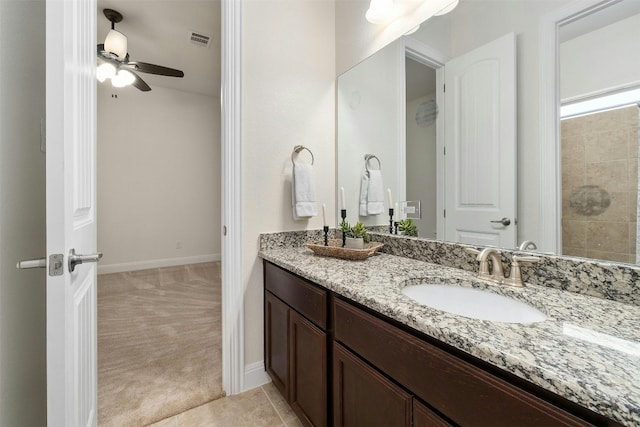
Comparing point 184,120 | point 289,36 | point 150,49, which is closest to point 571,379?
point 289,36

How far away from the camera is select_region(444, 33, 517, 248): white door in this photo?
1030mm

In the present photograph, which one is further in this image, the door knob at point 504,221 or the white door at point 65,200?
the door knob at point 504,221

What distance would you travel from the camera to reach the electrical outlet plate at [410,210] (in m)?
1.41

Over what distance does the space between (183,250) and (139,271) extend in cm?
64

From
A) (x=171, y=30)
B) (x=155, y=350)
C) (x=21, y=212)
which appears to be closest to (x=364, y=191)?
(x=21, y=212)

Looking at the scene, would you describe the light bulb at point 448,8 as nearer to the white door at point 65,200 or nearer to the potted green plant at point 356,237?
the potted green plant at point 356,237

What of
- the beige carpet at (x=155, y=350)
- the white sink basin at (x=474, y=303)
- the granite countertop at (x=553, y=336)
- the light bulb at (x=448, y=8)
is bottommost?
the beige carpet at (x=155, y=350)

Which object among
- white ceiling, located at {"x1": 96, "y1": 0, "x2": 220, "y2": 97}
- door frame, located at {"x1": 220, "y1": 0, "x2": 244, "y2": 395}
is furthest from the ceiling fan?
door frame, located at {"x1": 220, "y1": 0, "x2": 244, "y2": 395}

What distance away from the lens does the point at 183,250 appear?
14.2ft

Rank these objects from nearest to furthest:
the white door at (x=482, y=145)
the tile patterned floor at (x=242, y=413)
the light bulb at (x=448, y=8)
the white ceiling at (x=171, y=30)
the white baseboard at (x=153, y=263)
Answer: the white door at (x=482, y=145) → the light bulb at (x=448, y=8) → the tile patterned floor at (x=242, y=413) → the white ceiling at (x=171, y=30) → the white baseboard at (x=153, y=263)

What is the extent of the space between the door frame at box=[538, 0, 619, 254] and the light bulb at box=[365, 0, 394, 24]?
29.6 inches

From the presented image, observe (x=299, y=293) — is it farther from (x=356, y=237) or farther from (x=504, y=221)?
(x=504, y=221)

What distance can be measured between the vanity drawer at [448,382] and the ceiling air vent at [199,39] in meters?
3.10

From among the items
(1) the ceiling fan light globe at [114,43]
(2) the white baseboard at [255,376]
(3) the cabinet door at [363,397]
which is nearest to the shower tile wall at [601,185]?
(3) the cabinet door at [363,397]
